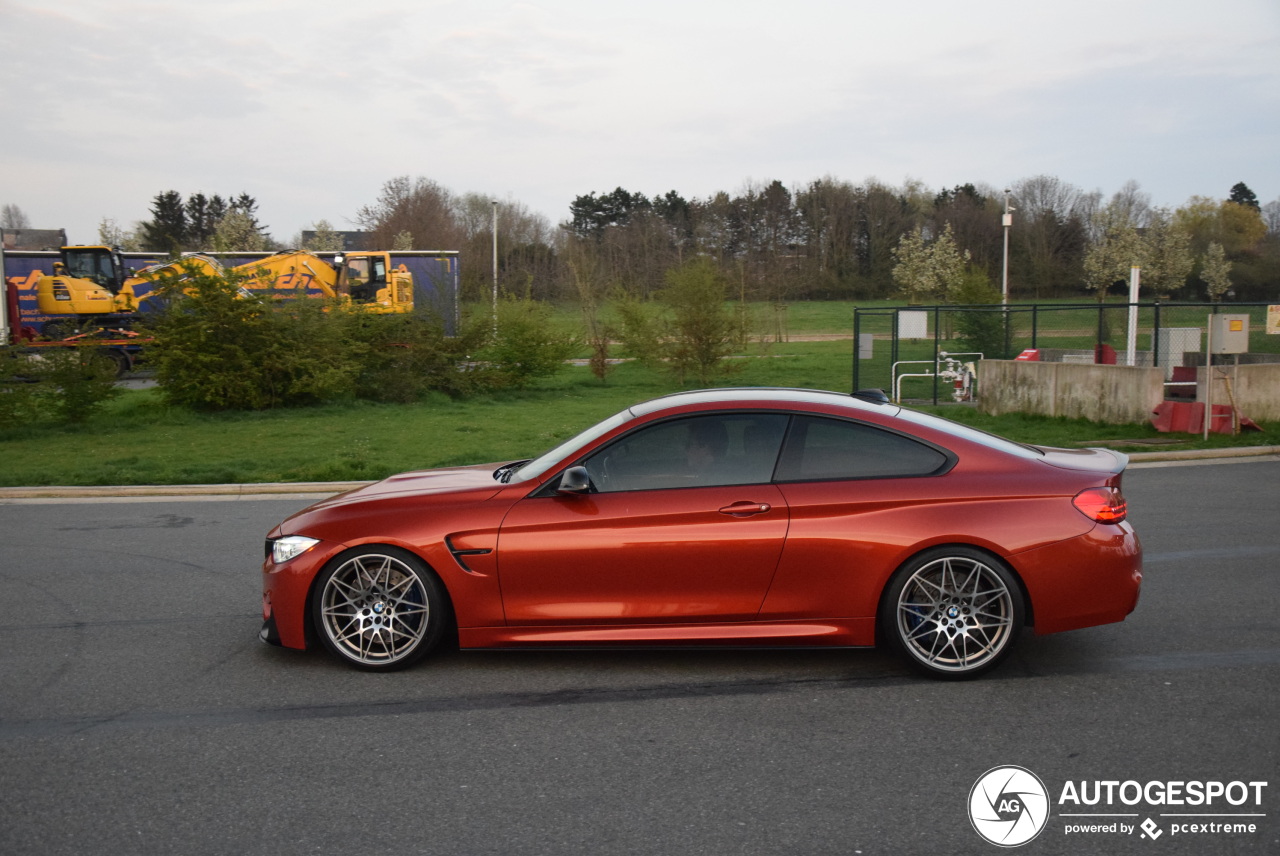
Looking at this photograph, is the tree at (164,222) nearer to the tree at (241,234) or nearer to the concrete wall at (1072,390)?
the tree at (241,234)

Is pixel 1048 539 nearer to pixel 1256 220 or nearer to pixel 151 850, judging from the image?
pixel 151 850

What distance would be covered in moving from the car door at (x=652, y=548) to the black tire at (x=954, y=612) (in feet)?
2.25

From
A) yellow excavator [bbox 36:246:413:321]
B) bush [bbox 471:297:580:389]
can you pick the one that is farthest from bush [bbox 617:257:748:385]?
yellow excavator [bbox 36:246:413:321]

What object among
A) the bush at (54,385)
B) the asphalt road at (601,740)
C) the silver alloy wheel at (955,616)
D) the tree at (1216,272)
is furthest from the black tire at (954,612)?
the tree at (1216,272)

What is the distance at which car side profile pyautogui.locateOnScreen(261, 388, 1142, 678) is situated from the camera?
532cm

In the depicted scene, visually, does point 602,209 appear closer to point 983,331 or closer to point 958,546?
point 983,331

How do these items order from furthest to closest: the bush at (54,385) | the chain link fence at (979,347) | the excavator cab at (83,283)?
the excavator cab at (83,283), the chain link fence at (979,347), the bush at (54,385)

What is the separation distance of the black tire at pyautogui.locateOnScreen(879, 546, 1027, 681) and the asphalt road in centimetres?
13

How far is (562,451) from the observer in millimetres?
6082

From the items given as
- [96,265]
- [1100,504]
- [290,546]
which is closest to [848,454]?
[1100,504]

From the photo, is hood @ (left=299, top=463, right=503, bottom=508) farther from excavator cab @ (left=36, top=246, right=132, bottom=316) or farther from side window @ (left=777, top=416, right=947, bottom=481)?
excavator cab @ (left=36, top=246, right=132, bottom=316)

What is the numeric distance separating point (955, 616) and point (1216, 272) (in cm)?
6526

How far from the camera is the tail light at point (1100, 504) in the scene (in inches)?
212

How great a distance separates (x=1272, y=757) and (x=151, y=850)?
13.7 ft
